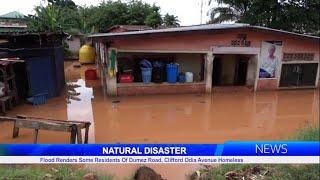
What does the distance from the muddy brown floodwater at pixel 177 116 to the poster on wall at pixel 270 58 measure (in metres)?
1.02

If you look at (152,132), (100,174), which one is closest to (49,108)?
(152,132)

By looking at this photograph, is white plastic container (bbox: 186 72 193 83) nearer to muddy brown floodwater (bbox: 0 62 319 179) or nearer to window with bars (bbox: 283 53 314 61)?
muddy brown floodwater (bbox: 0 62 319 179)

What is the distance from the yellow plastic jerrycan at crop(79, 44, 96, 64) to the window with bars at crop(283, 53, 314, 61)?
14.9 meters

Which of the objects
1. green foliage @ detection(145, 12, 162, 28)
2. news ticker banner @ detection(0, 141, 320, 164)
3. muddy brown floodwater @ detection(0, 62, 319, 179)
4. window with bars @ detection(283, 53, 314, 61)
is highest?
green foliage @ detection(145, 12, 162, 28)

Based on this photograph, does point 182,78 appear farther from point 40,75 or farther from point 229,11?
point 229,11

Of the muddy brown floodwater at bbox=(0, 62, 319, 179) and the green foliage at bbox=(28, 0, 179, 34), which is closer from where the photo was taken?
the muddy brown floodwater at bbox=(0, 62, 319, 179)

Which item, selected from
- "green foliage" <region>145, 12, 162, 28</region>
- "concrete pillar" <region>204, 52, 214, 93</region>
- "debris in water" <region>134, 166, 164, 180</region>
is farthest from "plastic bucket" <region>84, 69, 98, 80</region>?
"debris in water" <region>134, 166, 164, 180</region>

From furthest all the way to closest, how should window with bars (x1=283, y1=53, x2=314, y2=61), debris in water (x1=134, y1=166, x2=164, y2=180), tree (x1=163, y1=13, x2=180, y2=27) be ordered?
tree (x1=163, y1=13, x2=180, y2=27), window with bars (x1=283, y1=53, x2=314, y2=61), debris in water (x1=134, y1=166, x2=164, y2=180)

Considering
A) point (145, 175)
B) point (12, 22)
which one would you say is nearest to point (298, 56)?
point (145, 175)

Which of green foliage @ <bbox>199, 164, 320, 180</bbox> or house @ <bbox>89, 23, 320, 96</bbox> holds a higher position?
house @ <bbox>89, 23, 320, 96</bbox>

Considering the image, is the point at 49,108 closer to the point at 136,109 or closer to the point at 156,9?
the point at 136,109

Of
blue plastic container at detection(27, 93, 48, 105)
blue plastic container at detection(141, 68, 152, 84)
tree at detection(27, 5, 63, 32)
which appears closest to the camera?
blue plastic container at detection(27, 93, 48, 105)

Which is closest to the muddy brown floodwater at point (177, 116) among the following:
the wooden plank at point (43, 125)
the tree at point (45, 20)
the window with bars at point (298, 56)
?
the wooden plank at point (43, 125)

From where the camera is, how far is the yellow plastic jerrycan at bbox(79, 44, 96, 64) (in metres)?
25.3
